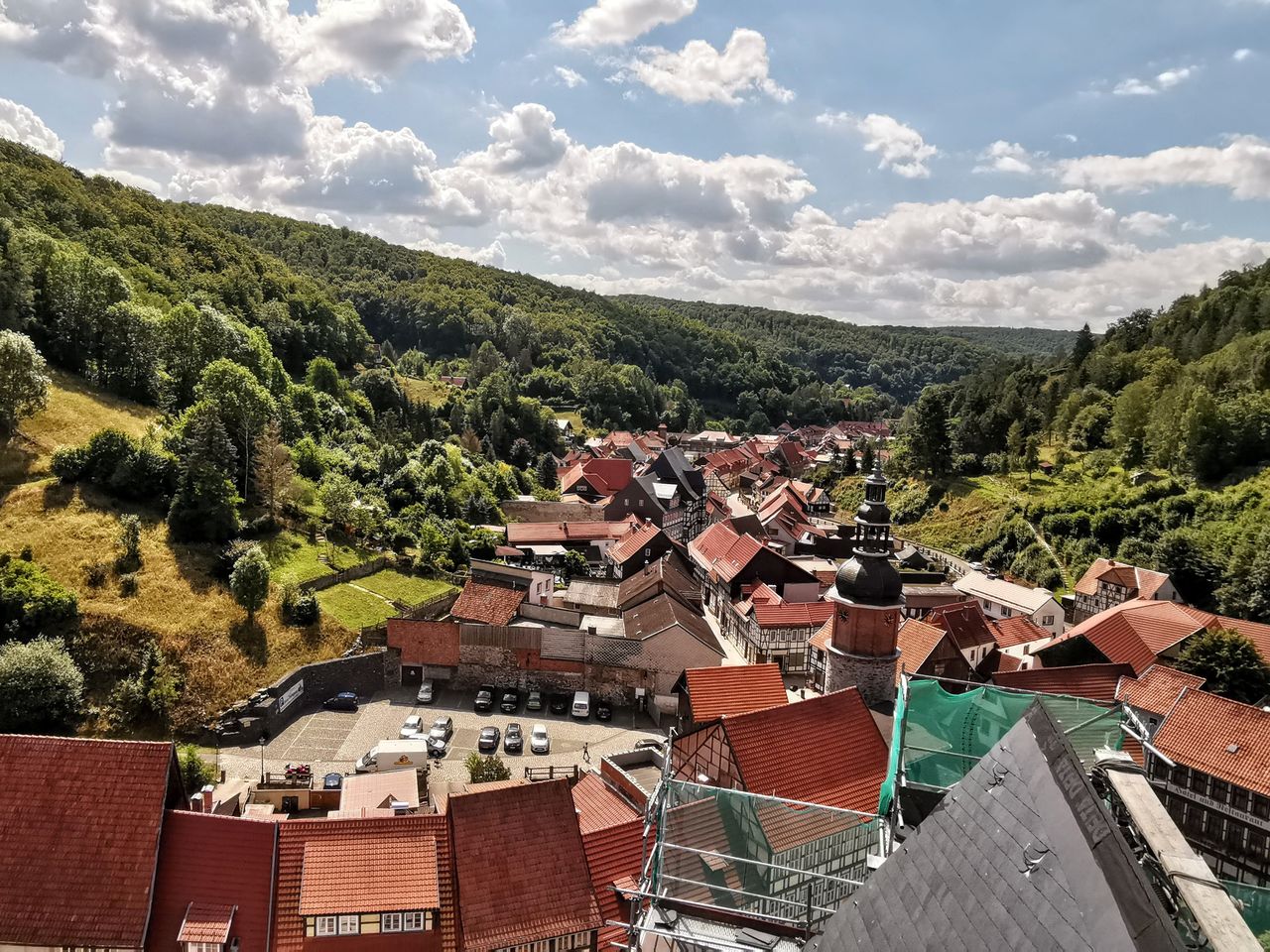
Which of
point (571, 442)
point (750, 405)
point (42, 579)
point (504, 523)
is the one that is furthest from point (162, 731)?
point (750, 405)

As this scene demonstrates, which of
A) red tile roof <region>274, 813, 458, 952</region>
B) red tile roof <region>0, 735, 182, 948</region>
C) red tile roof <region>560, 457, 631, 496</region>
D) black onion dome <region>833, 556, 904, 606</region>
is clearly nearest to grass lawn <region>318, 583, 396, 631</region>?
red tile roof <region>0, 735, 182, 948</region>

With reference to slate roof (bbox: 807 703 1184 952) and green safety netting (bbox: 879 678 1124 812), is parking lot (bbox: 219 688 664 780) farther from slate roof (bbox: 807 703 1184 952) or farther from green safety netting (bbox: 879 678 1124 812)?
slate roof (bbox: 807 703 1184 952)

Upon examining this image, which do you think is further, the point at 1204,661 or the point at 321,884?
the point at 1204,661

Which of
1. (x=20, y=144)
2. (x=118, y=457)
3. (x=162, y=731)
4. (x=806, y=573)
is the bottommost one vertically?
(x=162, y=731)

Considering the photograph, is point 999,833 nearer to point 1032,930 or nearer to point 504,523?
point 1032,930

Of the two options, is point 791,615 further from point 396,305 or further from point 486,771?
point 396,305

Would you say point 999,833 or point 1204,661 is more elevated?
point 999,833
